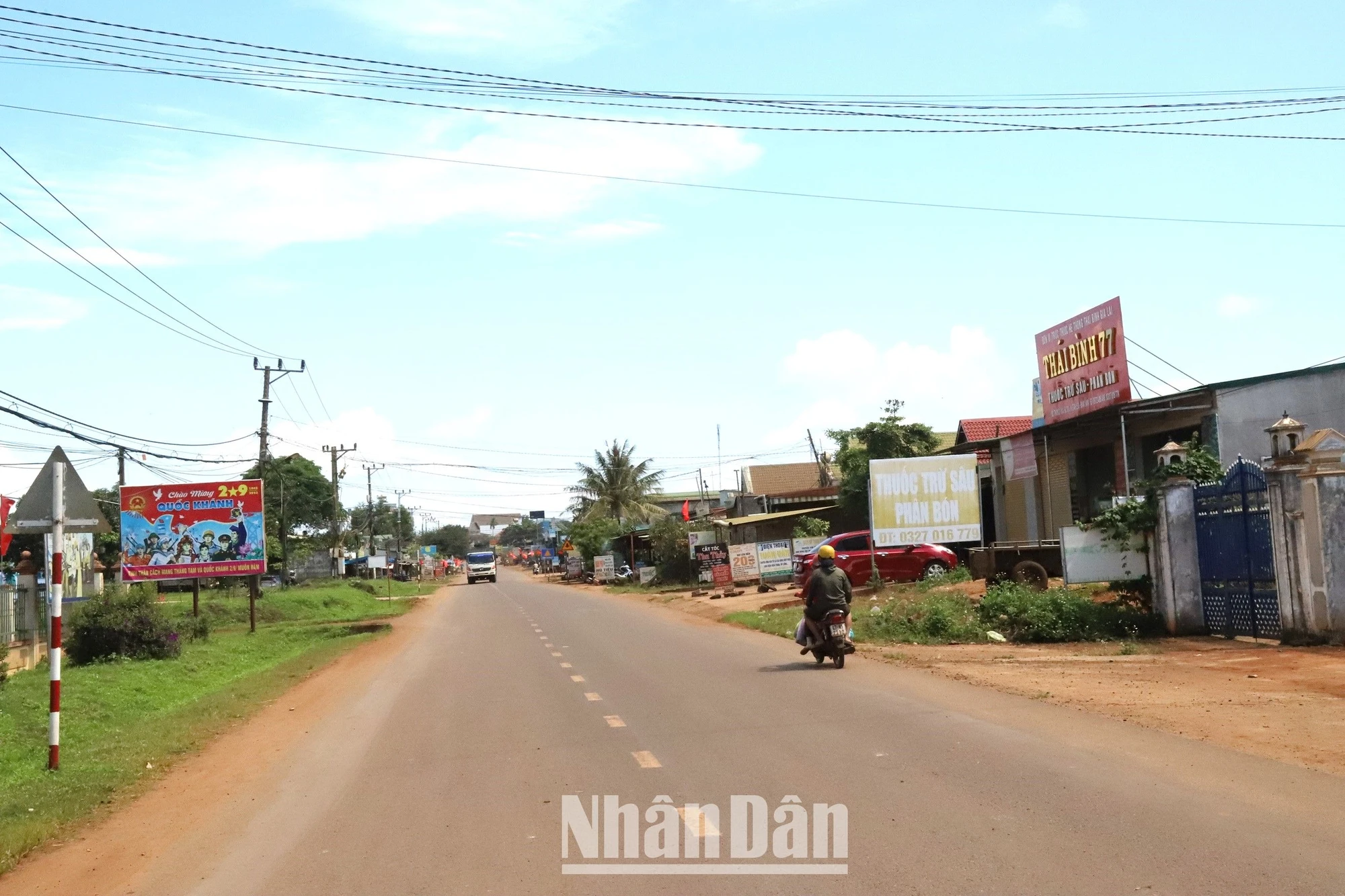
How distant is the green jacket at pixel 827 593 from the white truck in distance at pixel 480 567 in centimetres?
7429

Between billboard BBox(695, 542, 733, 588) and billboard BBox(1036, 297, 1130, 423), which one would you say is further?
billboard BBox(695, 542, 733, 588)

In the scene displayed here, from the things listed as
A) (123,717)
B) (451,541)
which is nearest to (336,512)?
(123,717)

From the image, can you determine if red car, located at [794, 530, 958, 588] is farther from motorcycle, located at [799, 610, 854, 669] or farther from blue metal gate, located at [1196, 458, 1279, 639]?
motorcycle, located at [799, 610, 854, 669]

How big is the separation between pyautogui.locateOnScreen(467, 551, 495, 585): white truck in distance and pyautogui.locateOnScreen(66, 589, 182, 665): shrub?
65.0m

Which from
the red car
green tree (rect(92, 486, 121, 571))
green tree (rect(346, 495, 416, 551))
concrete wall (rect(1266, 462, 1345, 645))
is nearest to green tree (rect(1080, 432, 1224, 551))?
concrete wall (rect(1266, 462, 1345, 645))

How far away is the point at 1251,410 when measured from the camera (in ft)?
79.6

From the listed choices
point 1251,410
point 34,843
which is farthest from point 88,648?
point 1251,410

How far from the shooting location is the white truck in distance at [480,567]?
88.2 metres

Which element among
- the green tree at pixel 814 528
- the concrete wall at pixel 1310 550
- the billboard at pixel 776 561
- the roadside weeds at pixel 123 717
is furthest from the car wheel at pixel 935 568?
the concrete wall at pixel 1310 550

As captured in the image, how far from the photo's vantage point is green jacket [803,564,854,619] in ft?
49.7

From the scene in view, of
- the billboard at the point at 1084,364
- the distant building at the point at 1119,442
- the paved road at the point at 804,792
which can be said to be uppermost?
the billboard at the point at 1084,364

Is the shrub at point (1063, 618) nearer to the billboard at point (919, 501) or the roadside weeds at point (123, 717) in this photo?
the billboard at point (919, 501)

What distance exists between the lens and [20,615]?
21.7 m

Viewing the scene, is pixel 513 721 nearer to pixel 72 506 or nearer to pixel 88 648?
pixel 72 506
